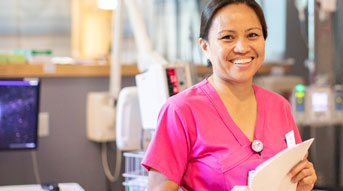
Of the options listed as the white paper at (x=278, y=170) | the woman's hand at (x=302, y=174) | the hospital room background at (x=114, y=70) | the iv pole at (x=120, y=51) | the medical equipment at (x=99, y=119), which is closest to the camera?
the white paper at (x=278, y=170)

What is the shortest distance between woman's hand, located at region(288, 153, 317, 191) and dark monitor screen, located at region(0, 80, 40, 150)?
142cm

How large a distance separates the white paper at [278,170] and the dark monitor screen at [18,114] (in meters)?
1.42

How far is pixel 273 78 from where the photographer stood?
3.95 meters

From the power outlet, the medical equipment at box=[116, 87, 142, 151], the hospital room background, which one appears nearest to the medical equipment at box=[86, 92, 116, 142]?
the hospital room background

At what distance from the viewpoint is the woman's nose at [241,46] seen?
1425mm

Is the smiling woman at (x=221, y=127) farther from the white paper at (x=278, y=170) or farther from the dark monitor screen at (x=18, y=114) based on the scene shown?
the dark monitor screen at (x=18, y=114)

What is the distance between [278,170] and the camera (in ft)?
4.27

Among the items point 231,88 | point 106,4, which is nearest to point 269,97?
point 231,88

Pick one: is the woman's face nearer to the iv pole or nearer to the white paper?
the white paper

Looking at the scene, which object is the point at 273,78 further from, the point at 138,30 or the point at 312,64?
the point at 138,30

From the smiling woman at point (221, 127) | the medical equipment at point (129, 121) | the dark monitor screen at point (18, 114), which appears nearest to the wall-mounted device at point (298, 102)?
the medical equipment at point (129, 121)

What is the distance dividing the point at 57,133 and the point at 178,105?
1.74 metres

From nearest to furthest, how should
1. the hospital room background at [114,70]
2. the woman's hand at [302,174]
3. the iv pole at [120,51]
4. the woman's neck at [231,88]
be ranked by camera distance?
1. the woman's hand at [302,174]
2. the woman's neck at [231,88]
3. the iv pole at [120,51]
4. the hospital room background at [114,70]

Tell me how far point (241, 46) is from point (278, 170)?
1.19 feet
